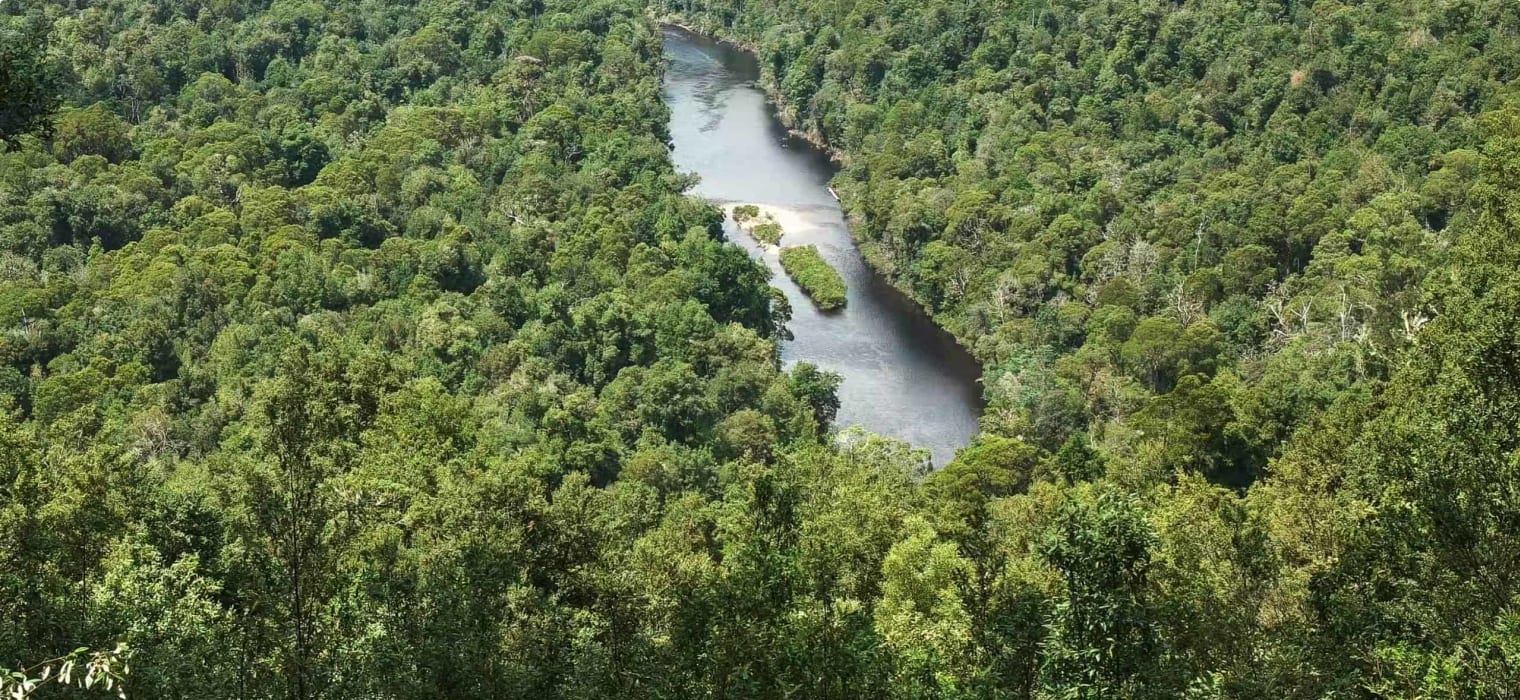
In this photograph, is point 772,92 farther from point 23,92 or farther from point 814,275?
point 23,92

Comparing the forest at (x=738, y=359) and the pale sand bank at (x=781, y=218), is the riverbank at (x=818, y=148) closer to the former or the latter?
the pale sand bank at (x=781, y=218)


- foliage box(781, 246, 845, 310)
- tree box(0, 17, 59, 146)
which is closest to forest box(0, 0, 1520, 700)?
tree box(0, 17, 59, 146)

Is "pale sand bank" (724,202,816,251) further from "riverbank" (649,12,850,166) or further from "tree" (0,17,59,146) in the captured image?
"tree" (0,17,59,146)

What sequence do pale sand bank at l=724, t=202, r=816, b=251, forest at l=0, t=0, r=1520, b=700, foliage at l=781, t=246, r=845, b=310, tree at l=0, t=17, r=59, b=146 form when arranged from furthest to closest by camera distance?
pale sand bank at l=724, t=202, r=816, b=251, foliage at l=781, t=246, r=845, b=310, forest at l=0, t=0, r=1520, b=700, tree at l=0, t=17, r=59, b=146

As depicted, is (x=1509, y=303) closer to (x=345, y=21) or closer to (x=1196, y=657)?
(x=1196, y=657)

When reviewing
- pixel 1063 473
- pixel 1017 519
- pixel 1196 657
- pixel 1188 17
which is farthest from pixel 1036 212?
pixel 1196 657

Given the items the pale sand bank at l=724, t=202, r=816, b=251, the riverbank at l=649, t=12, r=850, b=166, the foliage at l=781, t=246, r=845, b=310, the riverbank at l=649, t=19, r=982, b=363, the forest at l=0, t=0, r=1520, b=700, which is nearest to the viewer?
the forest at l=0, t=0, r=1520, b=700
